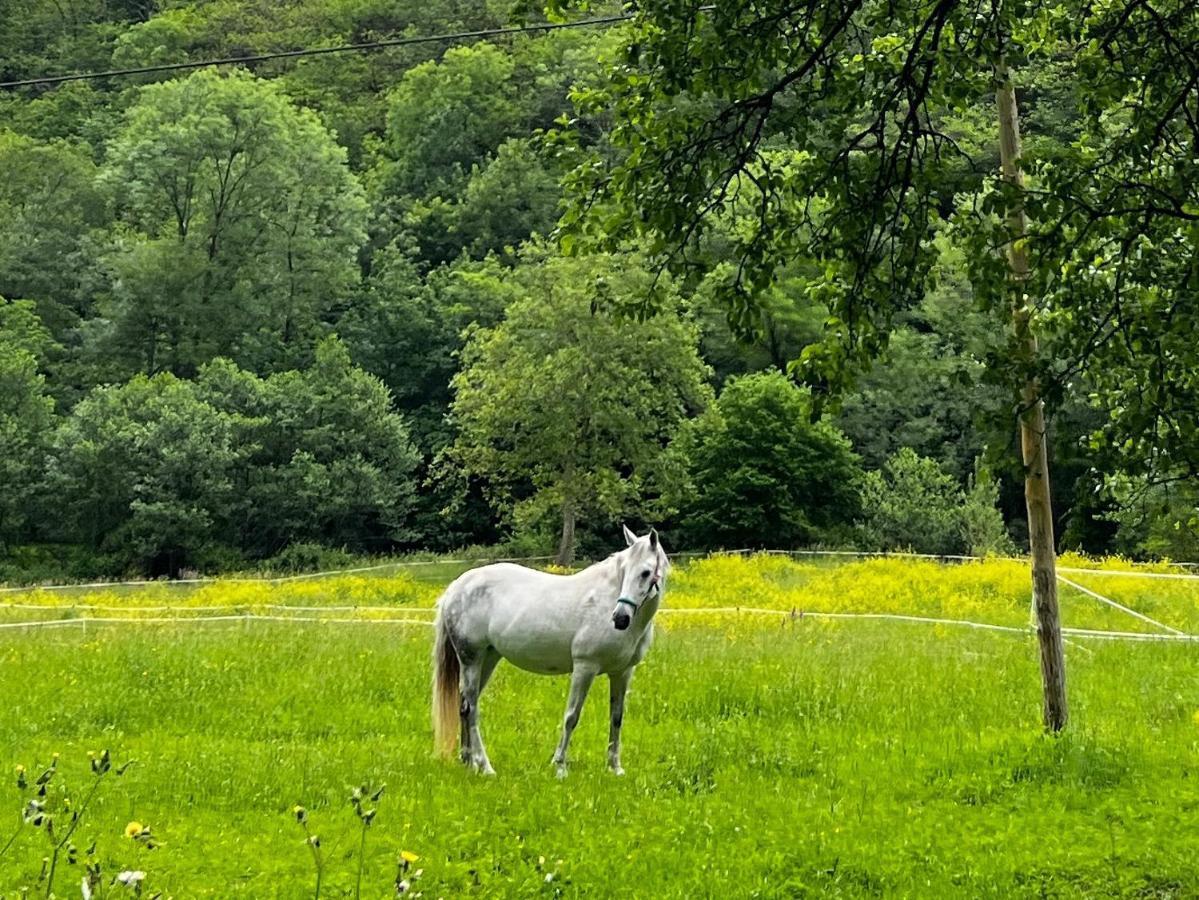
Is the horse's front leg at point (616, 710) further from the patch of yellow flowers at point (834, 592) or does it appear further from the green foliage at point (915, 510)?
the green foliage at point (915, 510)

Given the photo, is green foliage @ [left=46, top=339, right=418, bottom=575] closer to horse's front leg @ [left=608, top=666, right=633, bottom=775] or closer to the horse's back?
the horse's back

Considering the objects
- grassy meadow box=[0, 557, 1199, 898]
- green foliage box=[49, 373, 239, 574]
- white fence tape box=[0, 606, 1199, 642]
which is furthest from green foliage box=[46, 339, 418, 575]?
grassy meadow box=[0, 557, 1199, 898]

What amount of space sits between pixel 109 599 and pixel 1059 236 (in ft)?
81.4

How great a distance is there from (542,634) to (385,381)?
5113 cm

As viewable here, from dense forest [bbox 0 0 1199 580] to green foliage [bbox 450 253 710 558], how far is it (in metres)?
0.11

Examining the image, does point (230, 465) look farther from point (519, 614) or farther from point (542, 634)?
point (542, 634)

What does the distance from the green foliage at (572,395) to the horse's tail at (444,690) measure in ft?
85.1

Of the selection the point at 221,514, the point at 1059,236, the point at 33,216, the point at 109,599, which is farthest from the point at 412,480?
the point at 1059,236

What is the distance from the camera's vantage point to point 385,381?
5816 cm

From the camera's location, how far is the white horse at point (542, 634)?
828 centimetres

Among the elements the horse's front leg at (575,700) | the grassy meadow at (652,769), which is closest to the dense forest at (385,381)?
the grassy meadow at (652,769)

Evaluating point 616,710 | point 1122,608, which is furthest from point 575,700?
point 1122,608

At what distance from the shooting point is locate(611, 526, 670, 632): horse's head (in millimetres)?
7742

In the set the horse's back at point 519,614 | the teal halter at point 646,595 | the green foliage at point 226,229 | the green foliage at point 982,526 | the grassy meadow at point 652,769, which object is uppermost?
the green foliage at point 226,229
